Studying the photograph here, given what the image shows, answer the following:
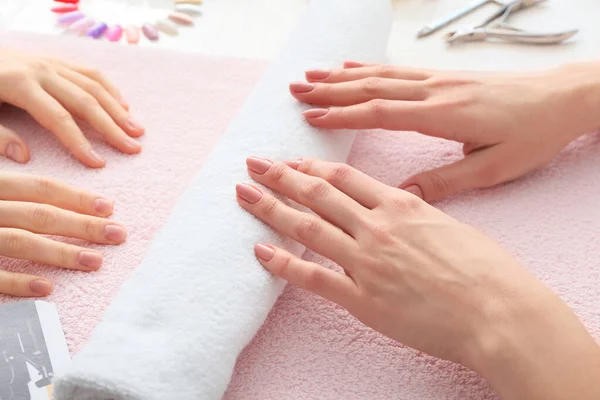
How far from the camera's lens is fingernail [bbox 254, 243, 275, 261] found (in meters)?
0.77

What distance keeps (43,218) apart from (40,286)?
0.10m

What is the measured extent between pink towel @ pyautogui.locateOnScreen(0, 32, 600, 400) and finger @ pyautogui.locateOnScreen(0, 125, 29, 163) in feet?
0.04

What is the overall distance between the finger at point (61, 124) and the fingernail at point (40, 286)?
234 millimetres

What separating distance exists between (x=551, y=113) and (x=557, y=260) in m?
0.22

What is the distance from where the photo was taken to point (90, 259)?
874 mm

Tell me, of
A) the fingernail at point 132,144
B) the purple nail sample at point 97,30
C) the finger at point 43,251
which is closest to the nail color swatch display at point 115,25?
the purple nail sample at point 97,30

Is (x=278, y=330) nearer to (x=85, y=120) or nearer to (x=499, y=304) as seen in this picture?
(x=499, y=304)

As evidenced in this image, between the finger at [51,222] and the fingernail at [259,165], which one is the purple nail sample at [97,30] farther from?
the fingernail at [259,165]

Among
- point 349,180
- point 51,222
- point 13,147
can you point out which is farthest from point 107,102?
point 349,180

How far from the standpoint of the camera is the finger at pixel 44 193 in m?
0.93

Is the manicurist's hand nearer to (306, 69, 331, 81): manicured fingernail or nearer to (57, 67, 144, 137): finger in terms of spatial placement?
(306, 69, 331, 81): manicured fingernail

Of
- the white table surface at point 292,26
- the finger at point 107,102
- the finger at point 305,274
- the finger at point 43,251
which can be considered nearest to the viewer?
the finger at point 305,274

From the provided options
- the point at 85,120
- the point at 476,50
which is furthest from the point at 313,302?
the point at 476,50

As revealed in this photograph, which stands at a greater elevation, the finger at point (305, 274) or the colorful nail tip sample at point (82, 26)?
the finger at point (305, 274)
